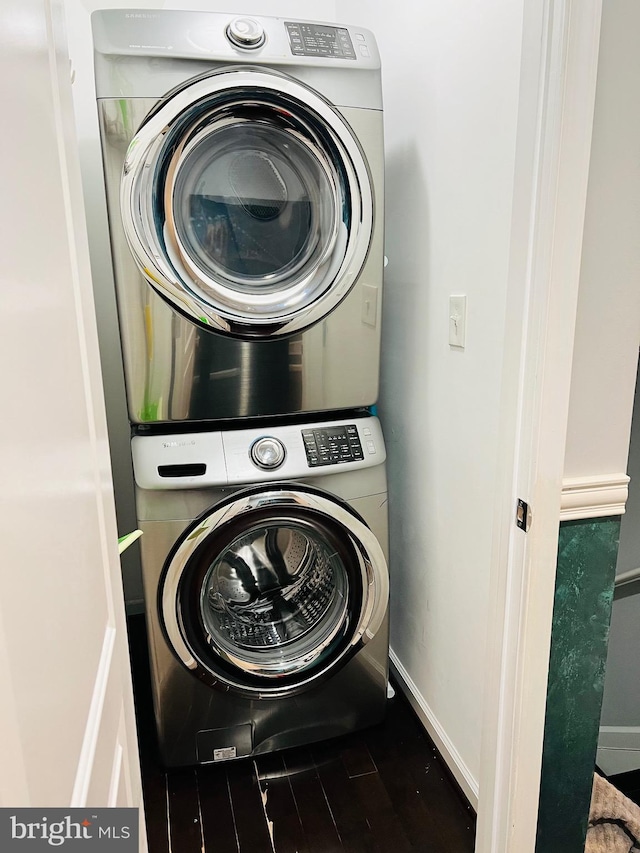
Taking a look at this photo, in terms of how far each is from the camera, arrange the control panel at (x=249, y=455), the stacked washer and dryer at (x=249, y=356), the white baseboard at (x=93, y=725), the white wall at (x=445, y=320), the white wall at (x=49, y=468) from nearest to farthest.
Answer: the white wall at (x=49, y=468) < the white baseboard at (x=93, y=725) < the white wall at (x=445, y=320) < the stacked washer and dryer at (x=249, y=356) < the control panel at (x=249, y=455)

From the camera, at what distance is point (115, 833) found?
2.20 feet

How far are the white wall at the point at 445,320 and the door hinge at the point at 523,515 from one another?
25 cm

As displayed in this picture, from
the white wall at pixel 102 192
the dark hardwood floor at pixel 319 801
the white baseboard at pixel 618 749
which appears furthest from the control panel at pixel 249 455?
the white baseboard at pixel 618 749

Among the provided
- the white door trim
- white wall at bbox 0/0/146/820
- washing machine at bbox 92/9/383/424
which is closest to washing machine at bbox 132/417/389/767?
washing machine at bbox 92/9/383/424

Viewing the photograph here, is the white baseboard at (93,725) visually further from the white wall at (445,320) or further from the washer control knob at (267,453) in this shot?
the white wall at (445,320)

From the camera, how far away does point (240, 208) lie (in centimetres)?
153

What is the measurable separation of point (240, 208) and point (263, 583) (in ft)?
3.25

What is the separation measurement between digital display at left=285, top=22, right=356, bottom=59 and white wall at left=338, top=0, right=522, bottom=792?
0.21 m

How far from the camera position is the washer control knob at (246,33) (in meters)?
1.41

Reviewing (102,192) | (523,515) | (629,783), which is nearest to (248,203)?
(102,192)

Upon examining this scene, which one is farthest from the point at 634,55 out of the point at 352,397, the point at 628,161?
the point at 352,397

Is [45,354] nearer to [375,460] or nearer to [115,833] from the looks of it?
[115,833]

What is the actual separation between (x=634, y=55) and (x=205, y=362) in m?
1.04

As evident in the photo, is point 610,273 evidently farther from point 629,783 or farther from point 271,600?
point 629,783
